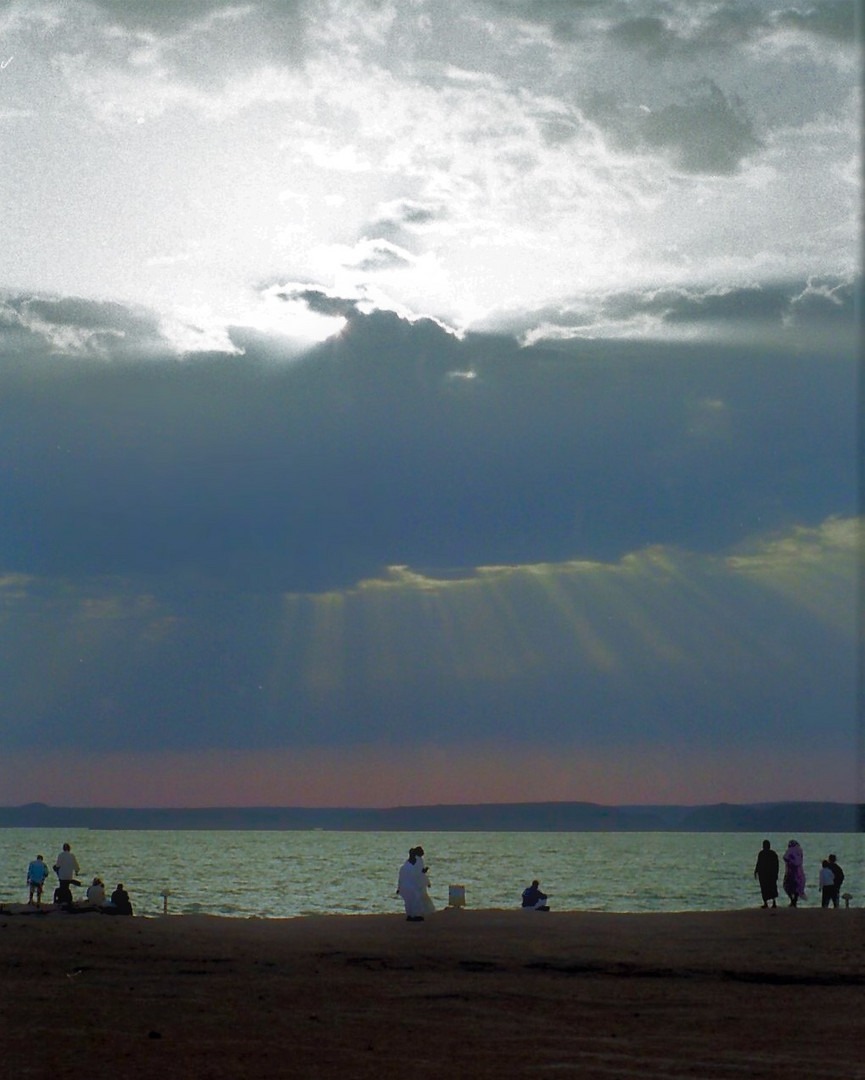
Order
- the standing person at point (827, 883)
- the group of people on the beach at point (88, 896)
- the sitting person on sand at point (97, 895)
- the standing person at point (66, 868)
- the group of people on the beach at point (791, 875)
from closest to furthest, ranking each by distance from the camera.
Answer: the group of people on the beach at point (88, 896), the group of people on the beach at point (791, 875), the sitting person on sand at point (97, 895), the standing person at point (66, 868), the standing person at point (827, 883)

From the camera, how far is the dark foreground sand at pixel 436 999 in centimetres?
1286

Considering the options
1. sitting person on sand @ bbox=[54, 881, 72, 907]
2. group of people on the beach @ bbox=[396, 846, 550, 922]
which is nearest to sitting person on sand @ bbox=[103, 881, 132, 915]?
sitting person on sand @ bbox=[54, 881, 72, 907]

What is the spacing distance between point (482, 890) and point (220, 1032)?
82711mm

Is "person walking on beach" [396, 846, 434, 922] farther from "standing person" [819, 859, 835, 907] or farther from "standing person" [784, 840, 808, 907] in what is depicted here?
"standing person" [819, 859, 835, 907]

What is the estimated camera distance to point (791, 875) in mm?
35156

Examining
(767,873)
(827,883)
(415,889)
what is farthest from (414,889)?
(827,883)

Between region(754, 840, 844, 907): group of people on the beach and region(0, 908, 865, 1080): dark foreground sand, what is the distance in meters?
6.49

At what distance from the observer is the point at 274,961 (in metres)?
20.8

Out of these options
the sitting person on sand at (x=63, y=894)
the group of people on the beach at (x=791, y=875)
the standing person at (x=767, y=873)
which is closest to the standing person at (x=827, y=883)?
the group of people on the beach at (x=791, y=875)

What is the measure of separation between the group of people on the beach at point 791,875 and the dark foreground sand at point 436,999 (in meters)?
6.49

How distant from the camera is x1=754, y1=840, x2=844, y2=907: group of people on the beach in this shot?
33.8m

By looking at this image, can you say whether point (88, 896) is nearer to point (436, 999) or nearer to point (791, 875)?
point (791, 875)

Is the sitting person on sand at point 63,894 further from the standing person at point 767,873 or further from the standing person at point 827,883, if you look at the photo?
the standing person at point 827,883

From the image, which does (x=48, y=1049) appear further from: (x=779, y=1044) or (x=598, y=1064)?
(x=779, y=1044)
